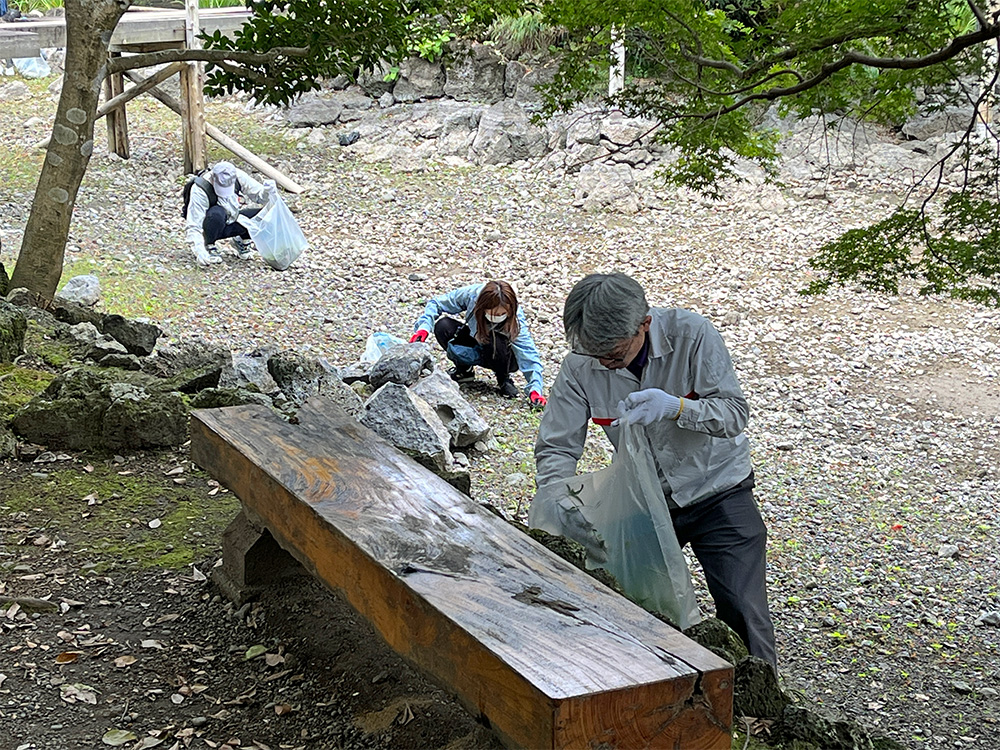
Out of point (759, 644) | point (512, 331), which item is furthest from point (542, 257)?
point (759, 644)

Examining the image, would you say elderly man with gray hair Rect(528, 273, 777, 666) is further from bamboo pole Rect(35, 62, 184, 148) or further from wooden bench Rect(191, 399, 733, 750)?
bamboo pole Rect(35, 62, 184, 148)

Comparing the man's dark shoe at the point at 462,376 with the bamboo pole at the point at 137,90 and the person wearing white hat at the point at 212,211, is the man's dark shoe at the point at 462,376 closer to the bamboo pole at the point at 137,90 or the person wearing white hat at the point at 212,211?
the person wearing white hat at the point at 212,211

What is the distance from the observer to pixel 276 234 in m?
11.1

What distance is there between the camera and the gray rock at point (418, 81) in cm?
1702

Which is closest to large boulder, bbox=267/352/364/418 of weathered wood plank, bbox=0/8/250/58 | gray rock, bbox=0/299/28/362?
gray rock, bbox=0/299/28/362

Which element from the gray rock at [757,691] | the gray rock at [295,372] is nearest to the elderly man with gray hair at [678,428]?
the gray rock at [757,691]

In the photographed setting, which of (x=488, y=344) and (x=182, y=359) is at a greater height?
(x=182, y=359)

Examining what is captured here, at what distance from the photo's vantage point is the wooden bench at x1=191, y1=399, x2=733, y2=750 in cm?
172

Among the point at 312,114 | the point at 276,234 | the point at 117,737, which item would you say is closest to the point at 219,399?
the point at 117,737

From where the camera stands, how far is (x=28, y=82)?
17594mm

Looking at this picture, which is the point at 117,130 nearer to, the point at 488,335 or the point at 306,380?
the point at 488,335

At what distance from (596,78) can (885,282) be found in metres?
1.90

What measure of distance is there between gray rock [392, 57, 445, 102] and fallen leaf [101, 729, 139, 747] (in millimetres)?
15524

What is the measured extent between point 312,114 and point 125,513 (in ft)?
45.6
